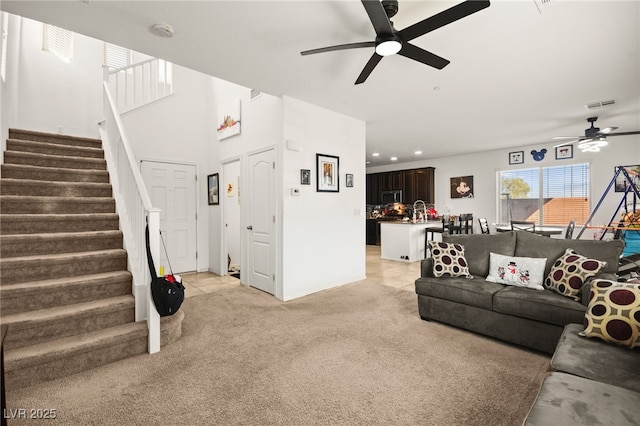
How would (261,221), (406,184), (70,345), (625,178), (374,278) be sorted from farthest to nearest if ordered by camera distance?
1. (406,184)
2. (625,178)
3. (374,278)
4. (261,221)
5. (70,345)

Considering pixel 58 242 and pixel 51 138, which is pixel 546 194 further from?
pixel 51 138

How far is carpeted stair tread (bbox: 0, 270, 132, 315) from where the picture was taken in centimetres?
237

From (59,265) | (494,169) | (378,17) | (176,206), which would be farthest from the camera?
(494,169)

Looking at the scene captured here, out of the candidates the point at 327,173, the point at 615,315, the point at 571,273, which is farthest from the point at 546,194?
the point at 615,315

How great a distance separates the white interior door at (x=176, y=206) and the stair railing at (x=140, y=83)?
1.08m

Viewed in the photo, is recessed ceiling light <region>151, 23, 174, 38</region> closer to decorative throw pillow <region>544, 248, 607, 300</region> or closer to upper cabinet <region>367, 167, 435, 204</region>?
decorative throw pillow <region>544, 248, 607, 300</region>

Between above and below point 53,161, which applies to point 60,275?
below

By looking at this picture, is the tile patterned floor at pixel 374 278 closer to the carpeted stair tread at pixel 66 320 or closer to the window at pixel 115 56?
the carpeted stair tread at pixel 66 320

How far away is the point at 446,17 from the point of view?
193 centimetres

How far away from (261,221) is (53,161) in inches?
110

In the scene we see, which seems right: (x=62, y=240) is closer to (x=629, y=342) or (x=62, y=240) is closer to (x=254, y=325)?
(x=254, y=325)

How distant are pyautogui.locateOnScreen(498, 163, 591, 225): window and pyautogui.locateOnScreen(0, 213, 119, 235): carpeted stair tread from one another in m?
8.35

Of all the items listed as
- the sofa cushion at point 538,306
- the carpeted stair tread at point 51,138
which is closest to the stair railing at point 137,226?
the carpeted stair tread at point 51,138

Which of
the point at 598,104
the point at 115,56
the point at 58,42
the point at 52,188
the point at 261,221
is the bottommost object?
the point at 261,221
